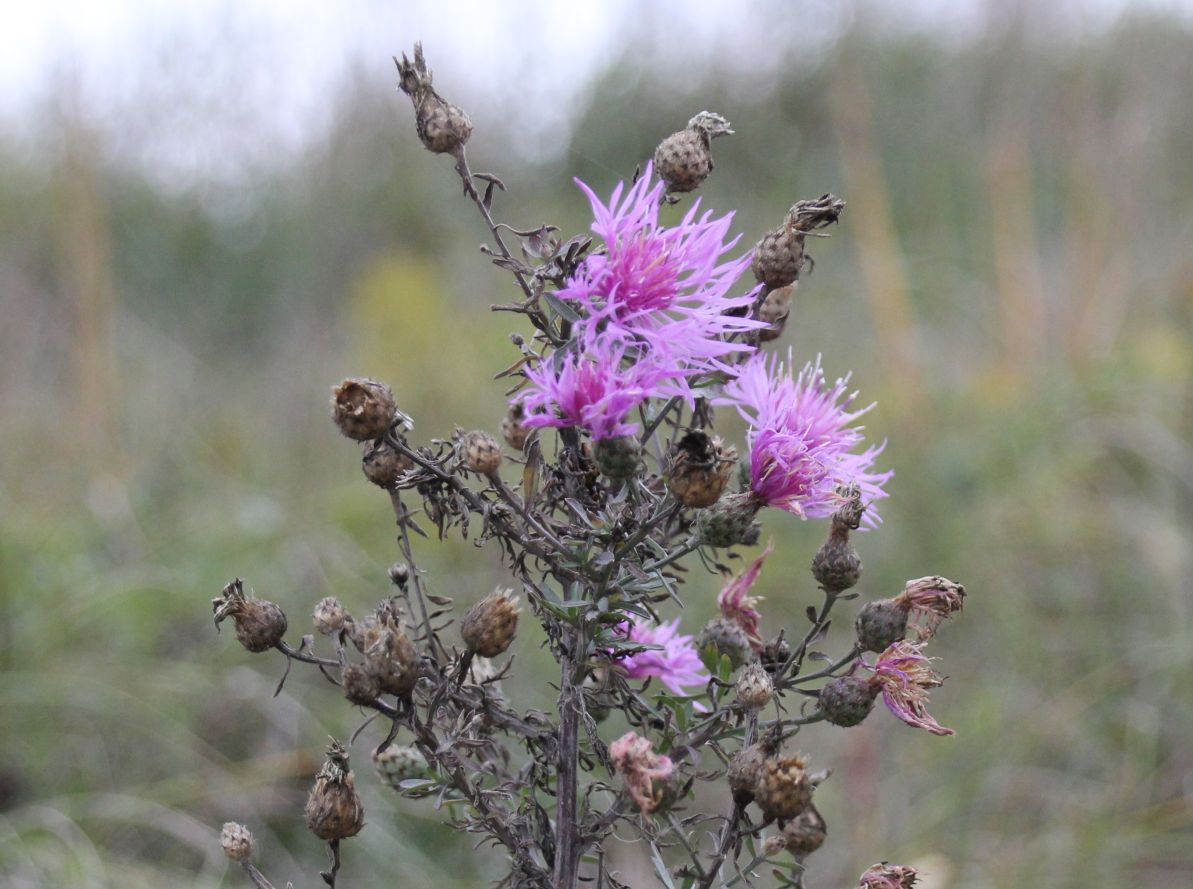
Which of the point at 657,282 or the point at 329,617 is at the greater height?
the point at 657,282

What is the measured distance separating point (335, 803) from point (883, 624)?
0.48m

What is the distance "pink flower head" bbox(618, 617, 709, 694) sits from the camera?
999 mm

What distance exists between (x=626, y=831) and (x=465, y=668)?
217 centimetres

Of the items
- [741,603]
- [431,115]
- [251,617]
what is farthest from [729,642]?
[431,115]

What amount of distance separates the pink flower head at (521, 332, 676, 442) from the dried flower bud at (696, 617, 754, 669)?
0.26m

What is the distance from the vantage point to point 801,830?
93cm

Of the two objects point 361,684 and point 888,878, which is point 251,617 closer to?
point 361,684

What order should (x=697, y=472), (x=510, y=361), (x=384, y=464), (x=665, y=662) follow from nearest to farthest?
(x=697, y=472)
(x=384, y=464)
(x=665, y=662)
(x=510, y=361)

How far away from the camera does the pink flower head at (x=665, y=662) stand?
100cm

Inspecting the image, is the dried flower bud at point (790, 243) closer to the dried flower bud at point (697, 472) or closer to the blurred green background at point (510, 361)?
the dried flower bud at point (697, 472)

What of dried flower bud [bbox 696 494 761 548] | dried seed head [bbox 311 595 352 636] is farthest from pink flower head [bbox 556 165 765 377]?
dried seed head [bbox 311 595 352 636]

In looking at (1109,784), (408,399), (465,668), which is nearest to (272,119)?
(408,399)

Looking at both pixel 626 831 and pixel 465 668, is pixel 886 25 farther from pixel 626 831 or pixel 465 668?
pixel 465 668

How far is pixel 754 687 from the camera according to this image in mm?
870
